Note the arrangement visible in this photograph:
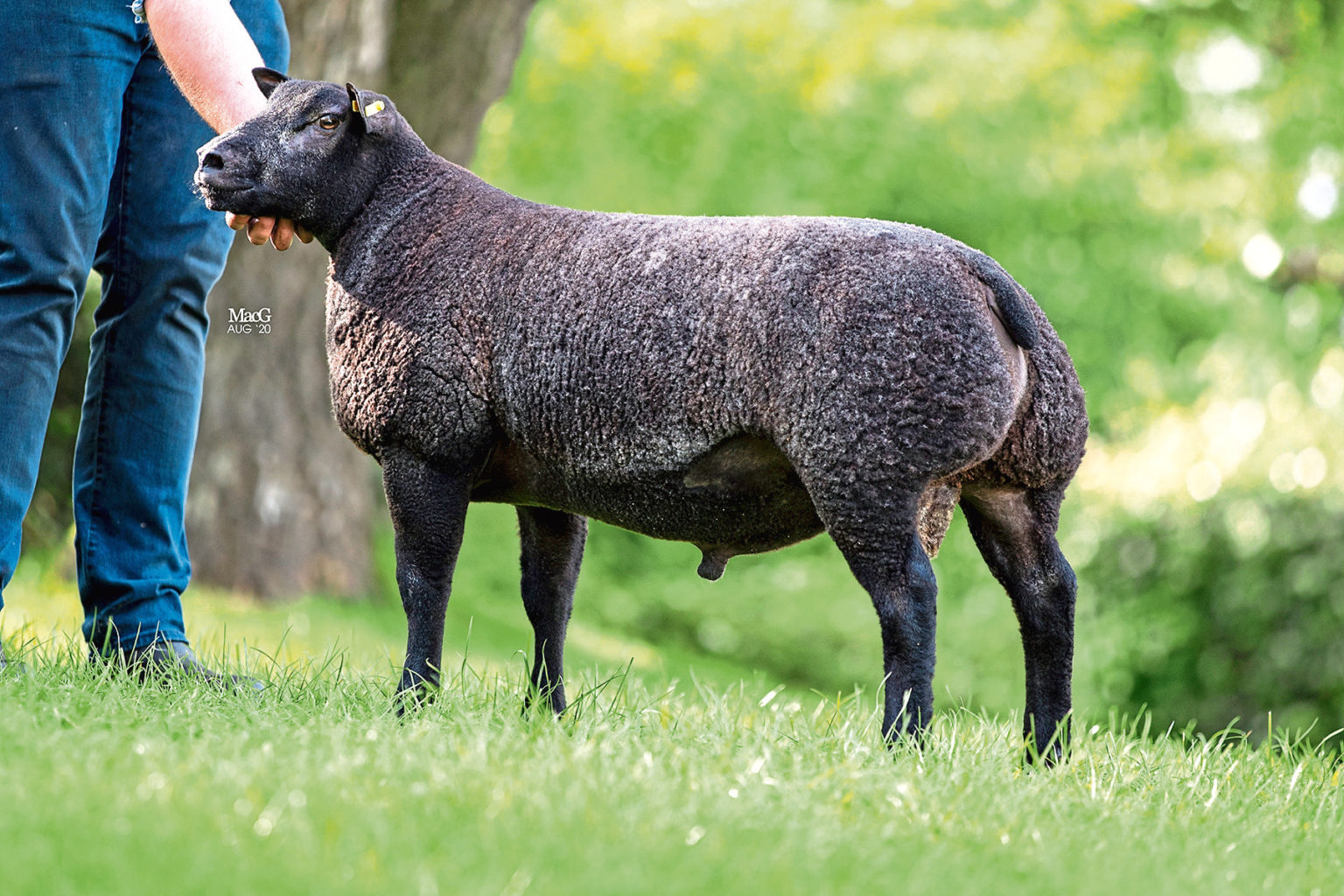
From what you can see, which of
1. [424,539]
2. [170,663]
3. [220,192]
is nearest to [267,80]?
[220,192]

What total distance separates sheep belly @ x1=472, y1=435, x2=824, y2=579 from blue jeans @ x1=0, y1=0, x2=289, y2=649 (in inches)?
47.8

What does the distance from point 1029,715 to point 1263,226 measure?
1149 centimetres

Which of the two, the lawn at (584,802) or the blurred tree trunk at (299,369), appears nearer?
the lawn at (584,802)

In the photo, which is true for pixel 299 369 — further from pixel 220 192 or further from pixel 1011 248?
pixel 1011 248

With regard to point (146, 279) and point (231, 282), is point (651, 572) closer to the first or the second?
point (231, 282)

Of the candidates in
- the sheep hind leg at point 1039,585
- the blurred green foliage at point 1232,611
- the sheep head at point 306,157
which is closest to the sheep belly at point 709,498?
the sheep hind leg at point 1039,585

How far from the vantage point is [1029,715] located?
Answer: 10.8 feet

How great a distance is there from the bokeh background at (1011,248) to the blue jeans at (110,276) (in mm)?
2173

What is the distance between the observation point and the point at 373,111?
134 inches

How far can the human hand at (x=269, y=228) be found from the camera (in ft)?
11.1

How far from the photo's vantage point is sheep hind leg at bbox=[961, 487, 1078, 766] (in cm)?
317

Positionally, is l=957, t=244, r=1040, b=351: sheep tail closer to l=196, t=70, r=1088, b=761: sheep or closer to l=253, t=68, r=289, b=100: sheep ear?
l=196, t=70, r=1088, b=761: sheep

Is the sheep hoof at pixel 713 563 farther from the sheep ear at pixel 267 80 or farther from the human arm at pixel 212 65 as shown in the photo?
the sheep ear at pixel 267 80

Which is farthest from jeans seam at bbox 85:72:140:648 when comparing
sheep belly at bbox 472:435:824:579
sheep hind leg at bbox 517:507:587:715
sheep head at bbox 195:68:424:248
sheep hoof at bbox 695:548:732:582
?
sheep hoof at bbox 695:548:732:582
